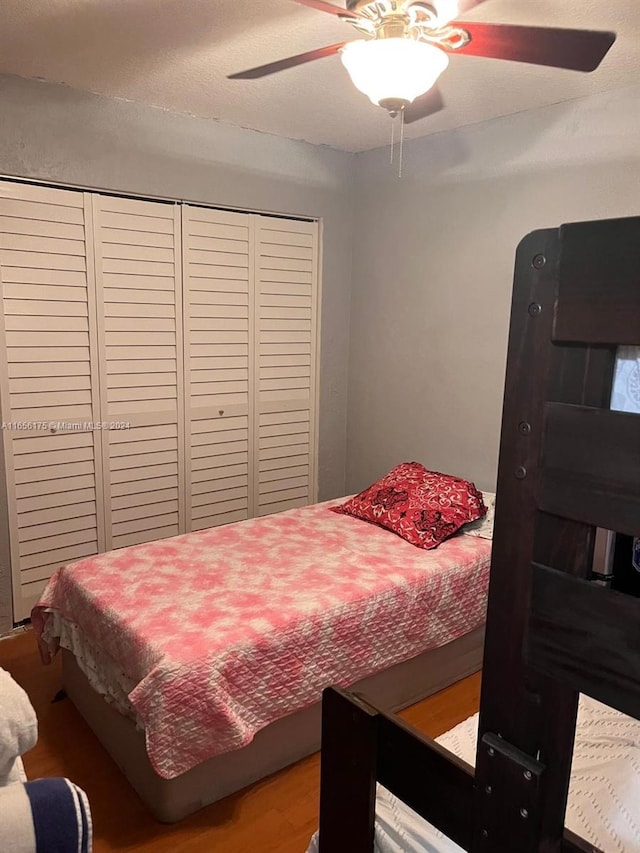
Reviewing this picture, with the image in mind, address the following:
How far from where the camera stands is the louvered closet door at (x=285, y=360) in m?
3.56

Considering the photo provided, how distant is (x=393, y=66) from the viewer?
1630 mm

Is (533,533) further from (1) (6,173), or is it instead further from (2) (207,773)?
(1) (6,173)

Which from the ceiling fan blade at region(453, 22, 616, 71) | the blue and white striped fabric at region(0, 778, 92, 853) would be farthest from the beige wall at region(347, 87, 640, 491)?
the blue and white striped fabric at region(0, 778, 92, 853)

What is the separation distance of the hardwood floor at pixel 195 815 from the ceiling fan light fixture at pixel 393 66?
6.86ft

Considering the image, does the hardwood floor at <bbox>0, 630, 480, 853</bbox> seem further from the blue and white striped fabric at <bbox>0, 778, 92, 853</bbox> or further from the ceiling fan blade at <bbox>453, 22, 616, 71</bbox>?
the ceiling fan blade at <bbox>453, 22, 616, 71</bbox>

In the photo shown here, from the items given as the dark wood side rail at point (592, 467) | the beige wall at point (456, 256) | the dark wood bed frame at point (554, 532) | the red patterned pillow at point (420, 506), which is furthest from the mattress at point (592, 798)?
the beige wall at point (456, 256)

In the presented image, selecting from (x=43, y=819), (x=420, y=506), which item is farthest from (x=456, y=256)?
(x=43, y=819)

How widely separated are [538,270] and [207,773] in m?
1.82

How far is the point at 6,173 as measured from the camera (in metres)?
2.65

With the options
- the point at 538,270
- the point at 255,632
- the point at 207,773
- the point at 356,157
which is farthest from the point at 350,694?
the point at 356,157

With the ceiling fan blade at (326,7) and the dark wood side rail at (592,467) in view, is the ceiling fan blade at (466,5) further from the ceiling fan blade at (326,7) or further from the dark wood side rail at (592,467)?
the dark wood side rail at (592,467)

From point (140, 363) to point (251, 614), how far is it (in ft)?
5.26

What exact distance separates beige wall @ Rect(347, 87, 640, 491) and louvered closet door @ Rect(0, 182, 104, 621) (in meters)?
1.66

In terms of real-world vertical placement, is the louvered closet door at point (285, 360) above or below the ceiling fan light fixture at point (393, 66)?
below
